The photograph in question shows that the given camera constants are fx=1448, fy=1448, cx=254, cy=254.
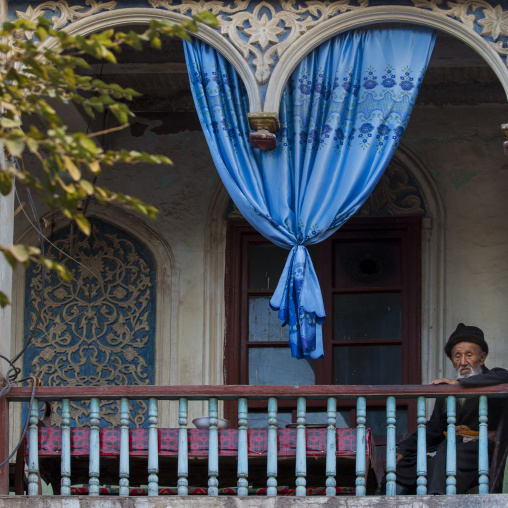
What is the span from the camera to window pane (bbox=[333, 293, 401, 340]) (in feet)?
33.6

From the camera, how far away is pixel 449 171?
10.5 metres

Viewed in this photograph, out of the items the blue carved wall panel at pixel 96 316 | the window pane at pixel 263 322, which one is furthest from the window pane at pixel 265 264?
the blue carved wall panel at pixel 96 316

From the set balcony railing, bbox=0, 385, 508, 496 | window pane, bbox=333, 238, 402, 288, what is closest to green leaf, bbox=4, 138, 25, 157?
balcony railing, bbox=0, 385, 508, 496

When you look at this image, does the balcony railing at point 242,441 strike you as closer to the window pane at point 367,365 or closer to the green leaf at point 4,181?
the window pane at point 367,365

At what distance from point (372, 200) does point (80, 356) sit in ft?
7.83

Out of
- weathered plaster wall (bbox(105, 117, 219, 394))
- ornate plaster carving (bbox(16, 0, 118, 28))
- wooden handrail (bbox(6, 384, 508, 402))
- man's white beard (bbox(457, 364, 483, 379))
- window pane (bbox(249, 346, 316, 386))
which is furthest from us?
weathered plaster wall (bbox(105, 117, 219, 394))

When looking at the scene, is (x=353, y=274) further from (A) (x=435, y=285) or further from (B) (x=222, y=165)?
(B) (x=222, y=165)

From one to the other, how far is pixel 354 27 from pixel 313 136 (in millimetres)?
760

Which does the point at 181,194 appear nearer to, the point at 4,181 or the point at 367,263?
the point at 367,263

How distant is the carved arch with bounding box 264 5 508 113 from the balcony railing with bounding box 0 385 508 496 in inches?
73.8

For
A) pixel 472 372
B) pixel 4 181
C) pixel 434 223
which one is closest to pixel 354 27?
pixel 434 223

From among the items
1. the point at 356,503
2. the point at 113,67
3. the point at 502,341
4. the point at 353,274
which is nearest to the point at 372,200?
the point at 353,274

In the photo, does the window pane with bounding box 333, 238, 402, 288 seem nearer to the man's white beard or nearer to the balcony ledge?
the man's white beard

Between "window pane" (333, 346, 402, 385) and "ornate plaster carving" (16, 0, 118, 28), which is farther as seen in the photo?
"window pane" (333, 346, 402, 385)
